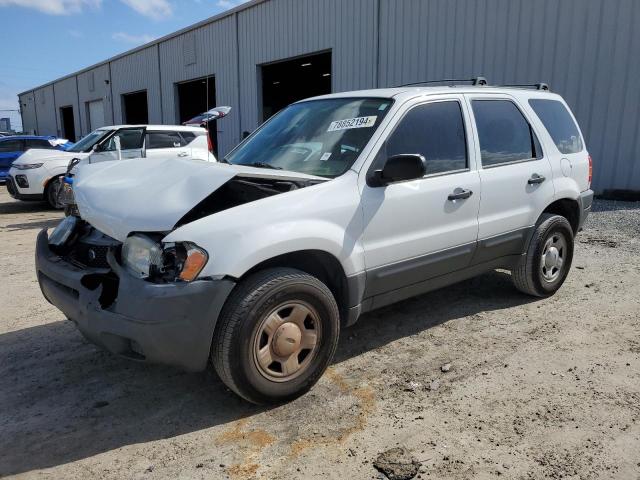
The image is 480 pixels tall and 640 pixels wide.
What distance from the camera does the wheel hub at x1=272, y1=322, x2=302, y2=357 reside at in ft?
9.92

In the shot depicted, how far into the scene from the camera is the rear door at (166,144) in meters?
11.5

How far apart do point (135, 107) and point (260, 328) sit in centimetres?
3075

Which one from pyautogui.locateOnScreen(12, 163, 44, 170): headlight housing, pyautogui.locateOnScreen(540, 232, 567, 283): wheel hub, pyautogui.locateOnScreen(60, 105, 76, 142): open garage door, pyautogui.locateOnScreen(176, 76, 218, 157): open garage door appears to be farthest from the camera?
pyautogui.locateOnScreen(60, 105, 76, 142): open garage door

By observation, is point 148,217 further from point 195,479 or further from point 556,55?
point 556,55

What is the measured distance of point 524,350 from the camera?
388 centimetres

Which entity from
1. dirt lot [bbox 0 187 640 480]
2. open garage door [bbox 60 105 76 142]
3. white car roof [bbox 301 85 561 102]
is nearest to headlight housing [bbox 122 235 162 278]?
dirt lot [bbox 0 187 640 480]

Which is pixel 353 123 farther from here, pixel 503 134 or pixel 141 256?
pixel 141 256

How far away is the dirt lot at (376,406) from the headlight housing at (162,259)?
2.95ft

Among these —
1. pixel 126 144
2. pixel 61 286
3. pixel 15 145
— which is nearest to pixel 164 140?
pixel 126 144

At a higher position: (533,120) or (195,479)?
(533,120)

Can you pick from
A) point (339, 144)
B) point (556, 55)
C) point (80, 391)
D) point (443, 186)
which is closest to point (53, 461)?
point (80, 391)

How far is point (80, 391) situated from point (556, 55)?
10.6 metres

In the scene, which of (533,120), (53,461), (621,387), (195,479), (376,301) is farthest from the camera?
(533,120)

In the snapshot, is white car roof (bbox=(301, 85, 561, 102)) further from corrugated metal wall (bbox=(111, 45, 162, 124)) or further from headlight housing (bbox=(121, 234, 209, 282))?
corrugated metal wall (bbox=(111, 45, 162, 124))
